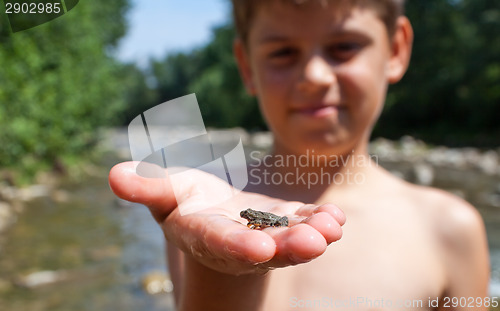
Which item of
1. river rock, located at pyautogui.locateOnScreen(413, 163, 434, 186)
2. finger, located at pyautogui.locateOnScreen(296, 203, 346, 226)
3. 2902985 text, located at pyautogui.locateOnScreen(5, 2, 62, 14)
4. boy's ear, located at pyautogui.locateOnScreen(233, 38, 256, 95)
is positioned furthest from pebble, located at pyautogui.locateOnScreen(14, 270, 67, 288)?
river rock, located at pyautogui.locateOnScreen(413, 163, 434, 186)

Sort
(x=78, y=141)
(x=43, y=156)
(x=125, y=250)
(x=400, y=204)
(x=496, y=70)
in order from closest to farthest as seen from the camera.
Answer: (x=400, y=204) < (x=125, y=250) < (x=43, y=156) < (x=78, y=141) < (x=496, y=70)

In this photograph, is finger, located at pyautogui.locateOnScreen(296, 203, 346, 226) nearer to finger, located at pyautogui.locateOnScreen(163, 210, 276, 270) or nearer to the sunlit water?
finger, located at pyautogui.locateOnScreen(163, 210, 276, 270)

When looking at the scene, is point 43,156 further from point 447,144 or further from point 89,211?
point 447,144

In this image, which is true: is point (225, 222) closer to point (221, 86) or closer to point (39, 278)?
point (39, 278)

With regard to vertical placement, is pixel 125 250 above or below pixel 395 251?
below

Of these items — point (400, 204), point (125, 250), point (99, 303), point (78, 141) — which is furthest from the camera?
point (78, 141)

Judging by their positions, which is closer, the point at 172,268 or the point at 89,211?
the point at 172,268

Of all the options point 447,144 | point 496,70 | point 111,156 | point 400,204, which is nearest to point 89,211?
point 400,204
